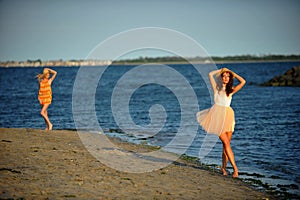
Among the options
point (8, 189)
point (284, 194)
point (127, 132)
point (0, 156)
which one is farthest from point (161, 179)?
point (127, 132)

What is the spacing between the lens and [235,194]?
28.5ft

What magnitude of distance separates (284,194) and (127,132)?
36.1 ft

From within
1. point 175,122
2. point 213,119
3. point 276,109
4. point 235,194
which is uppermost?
point 276,109

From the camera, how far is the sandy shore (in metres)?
7.98

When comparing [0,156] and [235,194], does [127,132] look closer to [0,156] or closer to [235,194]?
[0,156]

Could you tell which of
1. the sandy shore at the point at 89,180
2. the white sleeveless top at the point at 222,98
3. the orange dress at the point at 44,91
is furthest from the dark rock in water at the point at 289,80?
the white sleeveless top at the point at 222,98

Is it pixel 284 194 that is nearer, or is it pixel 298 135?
pixel 284 194

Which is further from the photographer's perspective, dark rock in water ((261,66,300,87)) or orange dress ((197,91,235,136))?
dark rock in water ((261,66,300,87))

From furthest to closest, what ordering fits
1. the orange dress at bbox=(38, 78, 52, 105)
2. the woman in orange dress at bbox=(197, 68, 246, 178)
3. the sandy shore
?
the orange dress at bbox=(38, 78, 52, 105) → the woman in orange dress at bbox=(197, 68, 246, 178) → the sandy shore

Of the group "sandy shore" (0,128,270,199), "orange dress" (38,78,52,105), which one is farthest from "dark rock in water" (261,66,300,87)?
"sandy shore" (0,128,270,199)

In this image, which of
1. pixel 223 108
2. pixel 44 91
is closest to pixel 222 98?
pixel 223 108

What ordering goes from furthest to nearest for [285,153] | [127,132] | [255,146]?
1. [127,132]
2. [255,146]
3. [285,153]

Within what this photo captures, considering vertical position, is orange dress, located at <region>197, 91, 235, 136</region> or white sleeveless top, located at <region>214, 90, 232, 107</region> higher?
white sleeveless top, located at <region>214, 90, 232, 107</region>

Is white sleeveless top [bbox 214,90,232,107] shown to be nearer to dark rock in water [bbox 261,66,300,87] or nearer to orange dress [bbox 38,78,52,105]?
orange dress [bbox 38,78,52,105]
